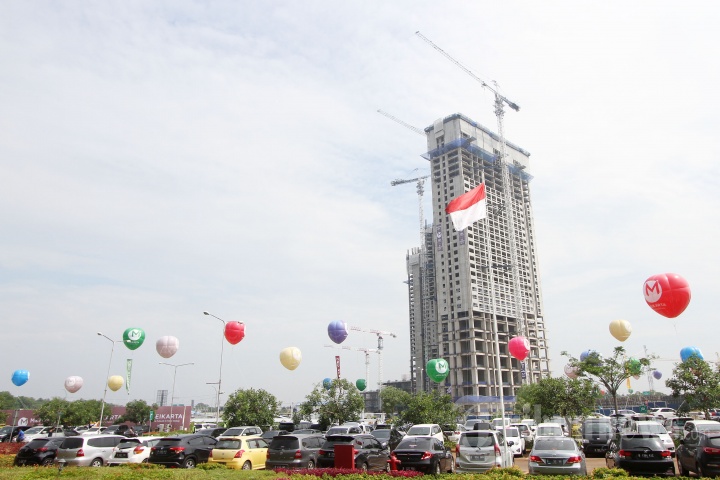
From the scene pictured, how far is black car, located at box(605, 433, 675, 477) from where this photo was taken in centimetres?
1867

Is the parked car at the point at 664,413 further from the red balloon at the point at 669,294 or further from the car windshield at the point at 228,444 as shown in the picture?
the car windshield at the point at 228,444

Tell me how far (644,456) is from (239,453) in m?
16.5

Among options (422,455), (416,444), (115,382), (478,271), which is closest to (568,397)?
(416,444)

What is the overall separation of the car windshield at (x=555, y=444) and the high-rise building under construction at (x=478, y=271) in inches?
4525

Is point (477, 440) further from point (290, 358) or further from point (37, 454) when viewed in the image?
point (290, 358)

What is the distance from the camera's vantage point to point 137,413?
77.2 metres

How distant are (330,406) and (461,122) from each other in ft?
407

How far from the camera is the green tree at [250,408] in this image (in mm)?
44156

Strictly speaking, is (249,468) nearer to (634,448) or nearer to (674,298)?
(634,448)

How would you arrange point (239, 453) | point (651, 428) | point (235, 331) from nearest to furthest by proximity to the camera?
point (239, 453) → point (651, 428) → point (235, 331)

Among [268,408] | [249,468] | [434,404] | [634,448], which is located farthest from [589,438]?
[268,408]

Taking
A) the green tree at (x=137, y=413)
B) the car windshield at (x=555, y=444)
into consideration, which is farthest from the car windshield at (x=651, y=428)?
the green tree at (x=137, y=413)

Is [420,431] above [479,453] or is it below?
above

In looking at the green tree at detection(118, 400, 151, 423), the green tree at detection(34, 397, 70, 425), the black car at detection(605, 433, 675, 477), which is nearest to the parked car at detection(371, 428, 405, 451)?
the black car at detection(605, 433, 675, 477)
